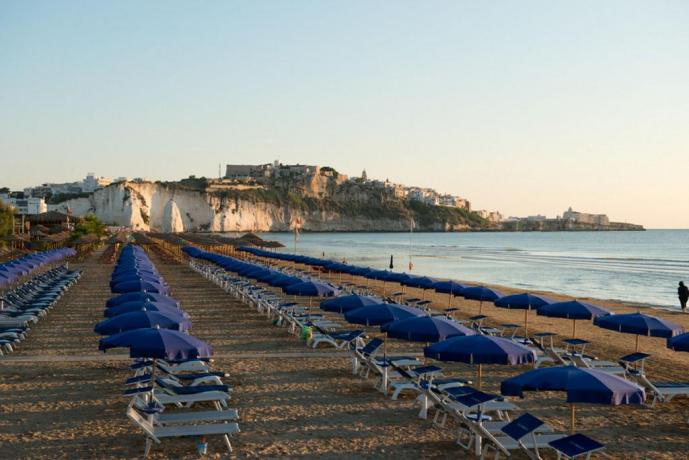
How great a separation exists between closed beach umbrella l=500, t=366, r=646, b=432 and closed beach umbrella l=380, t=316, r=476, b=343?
2.55 metres

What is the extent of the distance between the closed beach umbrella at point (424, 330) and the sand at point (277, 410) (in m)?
1.15

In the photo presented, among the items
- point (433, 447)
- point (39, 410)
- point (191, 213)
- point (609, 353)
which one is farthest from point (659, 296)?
point (191, 213)

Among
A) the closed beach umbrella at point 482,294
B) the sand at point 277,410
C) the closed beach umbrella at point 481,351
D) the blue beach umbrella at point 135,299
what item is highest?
the closed beach umbrella at point 481,351

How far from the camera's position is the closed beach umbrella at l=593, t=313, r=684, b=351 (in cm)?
1193

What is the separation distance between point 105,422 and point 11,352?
20.3 feet

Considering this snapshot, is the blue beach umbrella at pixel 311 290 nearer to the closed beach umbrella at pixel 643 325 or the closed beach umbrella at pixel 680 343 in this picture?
the closed beach umbrella at pixel 643 325

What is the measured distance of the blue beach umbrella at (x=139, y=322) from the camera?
35.1ft

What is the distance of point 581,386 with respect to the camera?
712cm

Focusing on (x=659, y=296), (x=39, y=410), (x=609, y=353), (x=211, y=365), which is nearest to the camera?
(x=39, y=410)

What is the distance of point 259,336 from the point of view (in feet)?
55.1

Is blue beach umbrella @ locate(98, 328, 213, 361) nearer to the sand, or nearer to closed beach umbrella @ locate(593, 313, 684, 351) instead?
the sand

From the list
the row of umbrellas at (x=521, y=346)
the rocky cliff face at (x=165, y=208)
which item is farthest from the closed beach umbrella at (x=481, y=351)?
the rocky cliff face at (x=165, y=208)

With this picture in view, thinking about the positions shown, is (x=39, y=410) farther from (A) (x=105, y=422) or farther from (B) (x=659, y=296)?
(B) (x=659, y=296)

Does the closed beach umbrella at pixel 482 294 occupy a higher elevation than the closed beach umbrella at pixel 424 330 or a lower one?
lower
